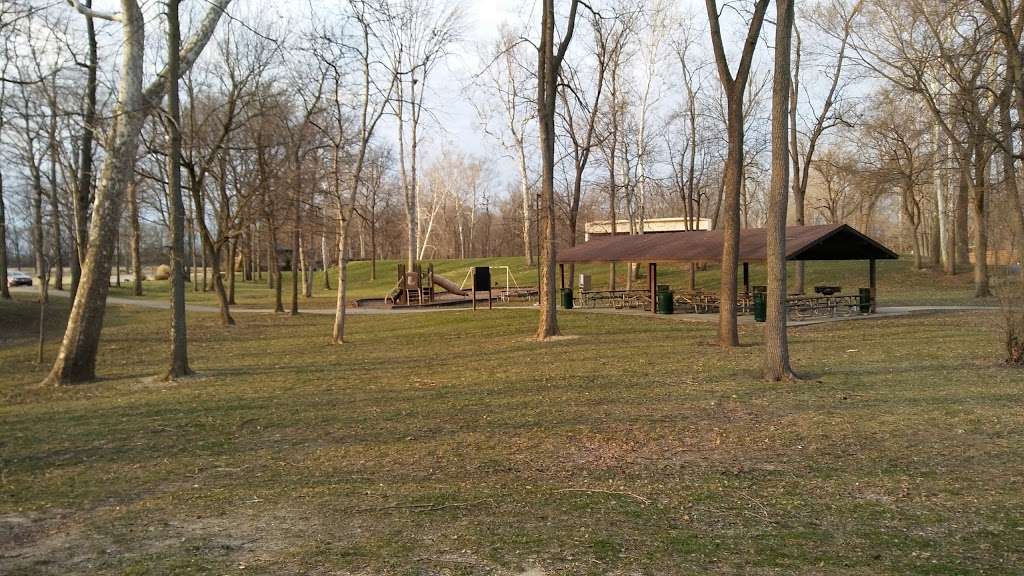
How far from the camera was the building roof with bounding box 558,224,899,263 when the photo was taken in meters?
19.9

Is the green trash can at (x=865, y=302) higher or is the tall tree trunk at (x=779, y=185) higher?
the tall tree trunk at (x=779, y=185)

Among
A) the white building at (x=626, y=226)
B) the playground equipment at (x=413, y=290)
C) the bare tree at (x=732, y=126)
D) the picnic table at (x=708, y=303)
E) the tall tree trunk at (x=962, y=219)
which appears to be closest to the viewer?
the bare tree at (x=732, y=126)

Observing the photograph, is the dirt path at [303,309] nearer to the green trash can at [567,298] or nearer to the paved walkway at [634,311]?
the paved walkway at [634,311]

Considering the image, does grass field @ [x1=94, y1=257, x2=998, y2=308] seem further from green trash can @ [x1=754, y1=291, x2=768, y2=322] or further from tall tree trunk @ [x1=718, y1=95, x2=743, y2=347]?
tall tree trunk @ [x1=718, y1=95, x2=743, y2=347]

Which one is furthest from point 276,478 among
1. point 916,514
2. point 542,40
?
point 542,40

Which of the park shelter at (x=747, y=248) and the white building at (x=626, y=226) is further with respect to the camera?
the white building at (x=626, y=226)

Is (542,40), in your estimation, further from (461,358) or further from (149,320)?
(149,320)

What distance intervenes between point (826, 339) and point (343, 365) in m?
10.6

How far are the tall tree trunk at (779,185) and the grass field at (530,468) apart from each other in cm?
95

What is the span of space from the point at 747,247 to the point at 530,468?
16.0m

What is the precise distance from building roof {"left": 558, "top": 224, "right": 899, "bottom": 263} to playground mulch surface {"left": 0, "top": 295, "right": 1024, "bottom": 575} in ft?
21.8

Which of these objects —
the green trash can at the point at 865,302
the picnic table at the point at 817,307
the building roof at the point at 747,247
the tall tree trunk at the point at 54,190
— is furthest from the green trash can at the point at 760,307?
the tall tree trunk at the point at 54,190

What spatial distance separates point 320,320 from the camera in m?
26.3

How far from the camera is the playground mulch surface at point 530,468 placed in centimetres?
464
